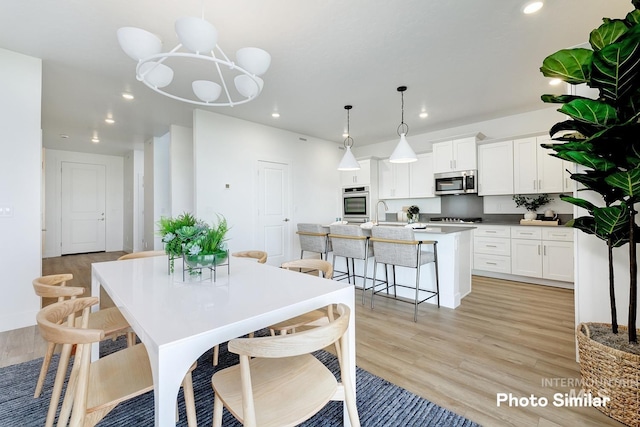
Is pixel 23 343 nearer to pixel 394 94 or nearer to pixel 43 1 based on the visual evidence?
pixel 43 1

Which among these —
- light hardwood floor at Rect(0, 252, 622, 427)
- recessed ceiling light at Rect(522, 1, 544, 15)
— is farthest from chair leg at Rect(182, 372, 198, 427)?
recessed ceiling light at Rect(522, 1, 544, 15)

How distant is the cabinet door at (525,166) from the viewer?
4340 mm

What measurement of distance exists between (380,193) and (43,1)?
5639 mm

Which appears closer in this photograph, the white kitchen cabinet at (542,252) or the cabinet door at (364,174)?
the white kitchen cabinet at (542,252)

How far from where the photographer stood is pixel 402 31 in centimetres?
246

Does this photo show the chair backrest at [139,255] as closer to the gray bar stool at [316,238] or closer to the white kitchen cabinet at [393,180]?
the gray bar stool at [316,238]

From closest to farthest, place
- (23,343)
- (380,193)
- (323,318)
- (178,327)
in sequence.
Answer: (178,327)
(323,318)
(23,343)
(380,193)

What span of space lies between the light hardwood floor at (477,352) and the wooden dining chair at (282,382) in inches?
36.8

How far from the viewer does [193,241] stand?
1.59 m

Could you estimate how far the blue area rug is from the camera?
4.91 ft

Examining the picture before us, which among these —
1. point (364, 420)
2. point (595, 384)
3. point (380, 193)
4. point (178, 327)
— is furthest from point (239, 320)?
point (380, 193)

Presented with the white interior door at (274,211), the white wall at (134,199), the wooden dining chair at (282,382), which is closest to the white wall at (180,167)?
the white interior door at (274,211)

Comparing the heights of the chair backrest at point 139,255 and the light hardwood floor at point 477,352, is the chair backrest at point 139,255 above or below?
above

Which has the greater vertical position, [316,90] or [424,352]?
[316,90]
